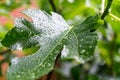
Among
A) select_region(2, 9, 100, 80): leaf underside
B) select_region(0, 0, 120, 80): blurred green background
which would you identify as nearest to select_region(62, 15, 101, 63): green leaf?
select_region(2, 9, 100, 80): leaf underside

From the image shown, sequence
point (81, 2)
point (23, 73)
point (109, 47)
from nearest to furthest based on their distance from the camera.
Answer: point (23, 73)
point (81, 2)
point (109, 47)

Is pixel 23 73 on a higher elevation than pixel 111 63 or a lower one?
higher

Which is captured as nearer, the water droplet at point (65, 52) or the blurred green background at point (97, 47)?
the water droplet at point (65, 52)

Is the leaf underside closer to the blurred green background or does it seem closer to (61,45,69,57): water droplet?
(61,45,69,57): water droplet

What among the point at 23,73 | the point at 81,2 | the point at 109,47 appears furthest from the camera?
the point at 109,47

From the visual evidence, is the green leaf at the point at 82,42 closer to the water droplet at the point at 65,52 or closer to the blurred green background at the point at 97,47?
the water droplet at the point at 65,52

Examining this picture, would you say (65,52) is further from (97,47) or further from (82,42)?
(97,47)

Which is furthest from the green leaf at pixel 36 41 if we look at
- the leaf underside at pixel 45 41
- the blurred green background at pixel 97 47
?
the blurred green background at pixel 97 47

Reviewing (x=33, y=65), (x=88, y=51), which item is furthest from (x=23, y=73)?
(x=88, y=51)

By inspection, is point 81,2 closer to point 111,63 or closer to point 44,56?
point 111,63
